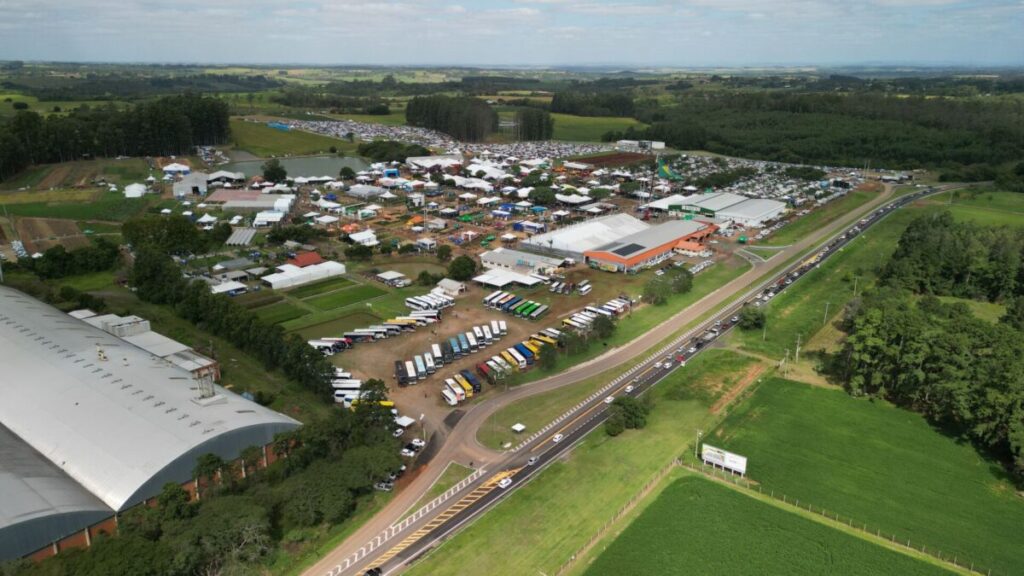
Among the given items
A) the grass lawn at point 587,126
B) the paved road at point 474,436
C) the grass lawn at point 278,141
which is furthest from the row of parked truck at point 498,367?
the grass lawn at point 587,126

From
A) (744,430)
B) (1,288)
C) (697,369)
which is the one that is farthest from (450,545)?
(1,288)

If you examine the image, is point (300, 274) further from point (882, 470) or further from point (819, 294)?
point (819, 294)

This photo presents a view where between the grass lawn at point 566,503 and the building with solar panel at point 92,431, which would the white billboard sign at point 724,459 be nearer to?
the grass lawn at point 566,503

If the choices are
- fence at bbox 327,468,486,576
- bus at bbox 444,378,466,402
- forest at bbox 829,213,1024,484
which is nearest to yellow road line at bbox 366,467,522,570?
fence at bbox 327,468,486,576

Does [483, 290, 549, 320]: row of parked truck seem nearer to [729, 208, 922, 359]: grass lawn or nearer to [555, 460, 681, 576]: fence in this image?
[729, 208, 922, 359]: grass lawn

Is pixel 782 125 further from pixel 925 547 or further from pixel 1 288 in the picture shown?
pixel 1 288

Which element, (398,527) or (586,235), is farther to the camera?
(586,235)

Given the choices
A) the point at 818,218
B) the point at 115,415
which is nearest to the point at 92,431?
the point at 115,415
